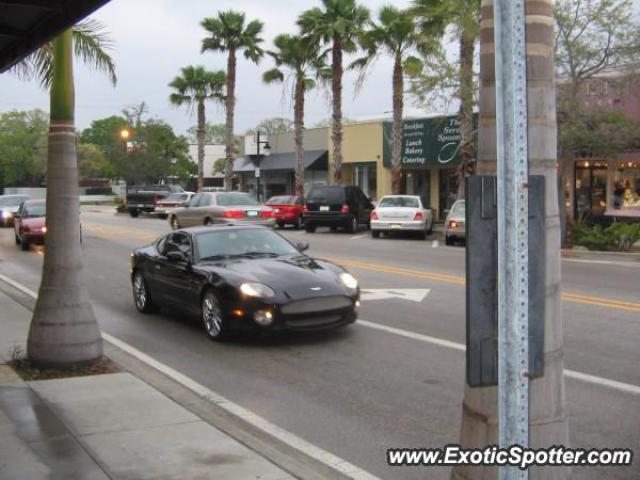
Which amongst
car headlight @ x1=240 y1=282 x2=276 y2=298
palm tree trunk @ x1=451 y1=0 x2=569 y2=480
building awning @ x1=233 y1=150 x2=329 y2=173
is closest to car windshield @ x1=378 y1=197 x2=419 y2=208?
building awning @ x1=233 y1=150 x2=329 y2=173

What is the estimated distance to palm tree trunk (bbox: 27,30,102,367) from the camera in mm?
7676

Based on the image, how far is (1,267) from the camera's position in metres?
18.0

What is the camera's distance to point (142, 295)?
11539 mm

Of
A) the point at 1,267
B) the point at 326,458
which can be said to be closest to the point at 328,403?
the point at 326,458

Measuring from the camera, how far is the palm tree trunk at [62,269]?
7.68 m

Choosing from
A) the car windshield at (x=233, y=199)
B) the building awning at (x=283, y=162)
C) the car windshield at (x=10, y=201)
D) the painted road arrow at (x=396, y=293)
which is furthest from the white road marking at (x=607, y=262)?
the car windshield at (x=10, y=201)

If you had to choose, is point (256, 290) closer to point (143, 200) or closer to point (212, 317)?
point (212, 317)

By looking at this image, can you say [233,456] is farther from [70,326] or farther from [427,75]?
[427,75]

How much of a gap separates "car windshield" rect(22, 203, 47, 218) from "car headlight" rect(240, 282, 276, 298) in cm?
1641

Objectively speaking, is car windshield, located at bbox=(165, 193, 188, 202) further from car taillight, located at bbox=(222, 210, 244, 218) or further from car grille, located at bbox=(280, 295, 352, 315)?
car grille, located at bbox=(280, 295, 352, 315)

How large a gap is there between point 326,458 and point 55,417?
2325mm

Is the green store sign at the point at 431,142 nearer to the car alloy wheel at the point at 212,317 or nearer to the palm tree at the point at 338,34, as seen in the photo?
the palm tree at the point at 338,34

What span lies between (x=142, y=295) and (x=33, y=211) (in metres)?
13.6

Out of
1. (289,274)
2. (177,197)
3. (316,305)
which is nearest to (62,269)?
(289,274)
